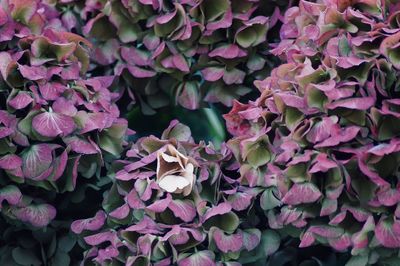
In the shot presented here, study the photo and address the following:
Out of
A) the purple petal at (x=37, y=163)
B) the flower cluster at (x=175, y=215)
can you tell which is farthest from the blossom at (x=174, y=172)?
the purple petal at (x=37, y=163)

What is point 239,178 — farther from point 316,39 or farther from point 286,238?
point 316,39

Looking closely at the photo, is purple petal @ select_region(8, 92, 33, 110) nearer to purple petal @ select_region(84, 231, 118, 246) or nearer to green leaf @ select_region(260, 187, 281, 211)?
purple petal @ select_region(84, 231, 118, 246)

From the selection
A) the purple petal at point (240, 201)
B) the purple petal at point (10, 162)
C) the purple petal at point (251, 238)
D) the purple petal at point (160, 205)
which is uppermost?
the purple petal at point (10, 162)

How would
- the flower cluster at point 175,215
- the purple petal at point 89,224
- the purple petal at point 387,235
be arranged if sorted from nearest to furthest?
1. the purple petal at point 387,235
2. the flower cluster at point 175,215
3. the purple petal at point 89,224

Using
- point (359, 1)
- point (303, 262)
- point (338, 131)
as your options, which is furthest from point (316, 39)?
point (303, 262)

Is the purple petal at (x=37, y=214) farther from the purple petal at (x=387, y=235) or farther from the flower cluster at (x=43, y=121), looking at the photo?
the purple petal at (x=387, y=235)

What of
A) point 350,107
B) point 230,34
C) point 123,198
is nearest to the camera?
point 350,107

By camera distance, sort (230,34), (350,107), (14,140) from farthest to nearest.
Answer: (230,34), (14,140), (350,107)
